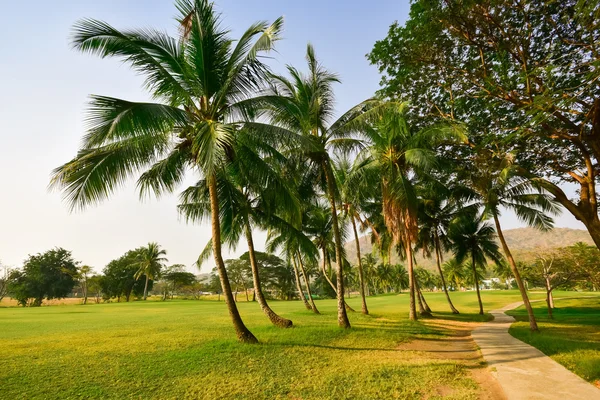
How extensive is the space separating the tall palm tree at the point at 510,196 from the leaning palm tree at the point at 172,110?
8.97 meters

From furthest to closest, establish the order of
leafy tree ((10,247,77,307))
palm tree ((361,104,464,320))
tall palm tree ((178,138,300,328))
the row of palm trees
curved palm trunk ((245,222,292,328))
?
1. leafy tree ((10,247,77,307))
2. curved palm trunk ((245,222,292,328))
3. palm tree ((361,104,464,320))
4. tall palm tree ((178,138,300,328))
5. the row of palm trees

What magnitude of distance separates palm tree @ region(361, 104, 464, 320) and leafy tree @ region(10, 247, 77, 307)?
200ft

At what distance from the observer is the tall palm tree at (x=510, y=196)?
37.1 ft

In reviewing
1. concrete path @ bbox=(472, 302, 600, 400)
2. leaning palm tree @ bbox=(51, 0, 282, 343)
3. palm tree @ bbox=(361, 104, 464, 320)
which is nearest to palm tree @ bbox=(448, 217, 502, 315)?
palm tree @ bbox=(361, 104, 464, 320)

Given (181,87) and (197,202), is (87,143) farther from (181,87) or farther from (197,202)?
(197,202)

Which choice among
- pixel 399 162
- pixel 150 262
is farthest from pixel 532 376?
pixel 150 262

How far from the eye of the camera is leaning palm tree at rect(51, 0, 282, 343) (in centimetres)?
777

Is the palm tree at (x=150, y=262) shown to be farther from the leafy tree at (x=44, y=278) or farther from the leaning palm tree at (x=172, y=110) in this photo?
the leaning palm tree at (x=172, y=110)

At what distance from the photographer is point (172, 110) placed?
28.1ft

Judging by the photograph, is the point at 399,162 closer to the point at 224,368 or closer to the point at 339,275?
the point at 339,275

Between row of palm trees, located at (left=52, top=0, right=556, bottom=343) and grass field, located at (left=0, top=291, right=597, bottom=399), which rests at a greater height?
row of palm trees, located at (left=52, top=0, right=556, bottom=343)

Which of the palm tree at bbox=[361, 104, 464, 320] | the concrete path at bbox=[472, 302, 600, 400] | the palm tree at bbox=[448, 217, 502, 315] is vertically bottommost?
the concrete path at bbox=[472, 302, 600, 400]

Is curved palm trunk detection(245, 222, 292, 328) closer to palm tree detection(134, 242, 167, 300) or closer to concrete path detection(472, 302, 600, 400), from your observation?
concrete path detection(472, 302, 600, 400)

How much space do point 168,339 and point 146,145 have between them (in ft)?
22.8
